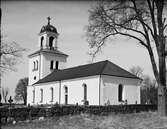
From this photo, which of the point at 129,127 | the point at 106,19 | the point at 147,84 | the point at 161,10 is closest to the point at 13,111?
the point at 129,127

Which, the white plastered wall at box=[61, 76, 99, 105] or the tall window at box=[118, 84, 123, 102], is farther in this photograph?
the tall window at box=[118, 84, 123, 102]

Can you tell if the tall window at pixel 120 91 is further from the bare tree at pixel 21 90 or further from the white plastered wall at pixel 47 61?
the bare tree at pixel 21 90

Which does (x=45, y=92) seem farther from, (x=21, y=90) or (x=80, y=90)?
(x=21, y=90)

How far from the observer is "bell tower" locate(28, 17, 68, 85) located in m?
52.2

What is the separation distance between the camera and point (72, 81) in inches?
1623

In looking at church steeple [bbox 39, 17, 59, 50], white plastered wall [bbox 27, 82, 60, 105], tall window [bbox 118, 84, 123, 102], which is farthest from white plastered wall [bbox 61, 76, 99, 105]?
church steeple [bbox 39, 17, 59, 50]

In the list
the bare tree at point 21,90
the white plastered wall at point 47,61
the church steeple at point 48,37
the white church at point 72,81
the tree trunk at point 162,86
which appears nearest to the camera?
the tree trunk at point 162,86

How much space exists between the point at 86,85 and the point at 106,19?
18.2 metres

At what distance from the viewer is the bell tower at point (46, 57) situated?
52.2 metres

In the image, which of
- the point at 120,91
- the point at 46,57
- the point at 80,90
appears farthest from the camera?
the point at 46,57

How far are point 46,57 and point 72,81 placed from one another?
1289 centimetres

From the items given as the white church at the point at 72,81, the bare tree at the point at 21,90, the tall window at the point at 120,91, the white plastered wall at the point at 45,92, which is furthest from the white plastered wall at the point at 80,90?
the bare tree at the point at 21,90

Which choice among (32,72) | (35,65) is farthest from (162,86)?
(32,72)

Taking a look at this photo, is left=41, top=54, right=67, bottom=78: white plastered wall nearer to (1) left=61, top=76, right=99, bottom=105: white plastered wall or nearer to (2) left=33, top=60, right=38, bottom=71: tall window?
(2) left=33, top=60, right=38, bottom=71: tall window
